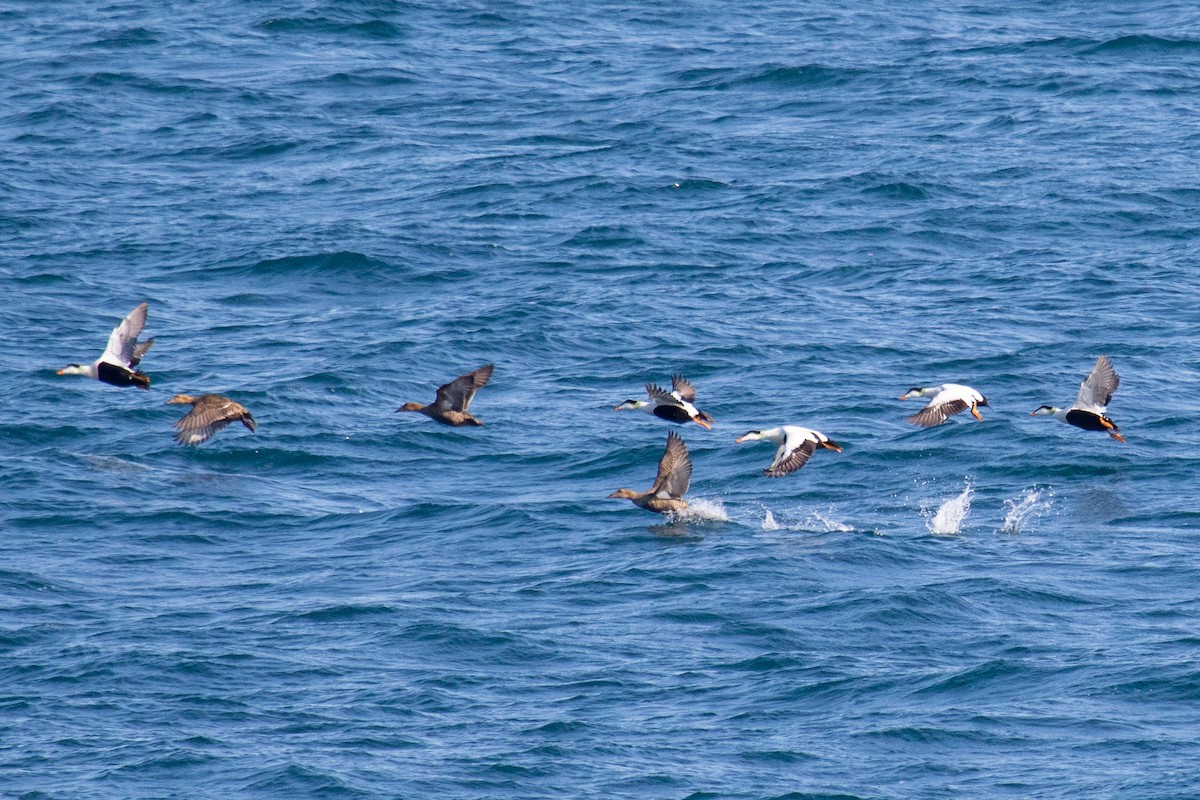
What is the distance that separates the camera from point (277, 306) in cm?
3027

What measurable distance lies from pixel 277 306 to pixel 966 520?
12.1m

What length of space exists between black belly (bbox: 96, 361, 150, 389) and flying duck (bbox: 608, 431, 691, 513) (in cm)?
540

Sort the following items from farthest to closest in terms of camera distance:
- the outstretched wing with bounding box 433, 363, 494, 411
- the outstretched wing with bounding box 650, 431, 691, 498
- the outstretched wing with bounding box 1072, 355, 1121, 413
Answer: the outstretched wing with bounding box 1072, 355, 1121, 413
the outstretched wing with bounding box 433, 363, 494, 411
the outstretched wing with bounding box 650, 431, 691, 498

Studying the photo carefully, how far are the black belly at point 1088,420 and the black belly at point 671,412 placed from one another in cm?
449

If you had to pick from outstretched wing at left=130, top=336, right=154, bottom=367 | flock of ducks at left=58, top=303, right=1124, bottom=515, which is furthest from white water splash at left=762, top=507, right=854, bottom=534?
outstretched wing at left=130, top=336, right=154, bottom=367

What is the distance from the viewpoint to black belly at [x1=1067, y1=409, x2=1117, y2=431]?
22.9 meters

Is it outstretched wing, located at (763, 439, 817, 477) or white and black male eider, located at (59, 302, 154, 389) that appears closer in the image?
outstretched wing, located at (763, 439, 817, 477)

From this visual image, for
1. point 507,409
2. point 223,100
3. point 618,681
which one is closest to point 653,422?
point 507,409

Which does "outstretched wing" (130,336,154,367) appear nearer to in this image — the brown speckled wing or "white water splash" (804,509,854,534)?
"white water splash" (804,509,854,534)

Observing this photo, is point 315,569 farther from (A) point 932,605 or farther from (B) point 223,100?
(B) point 223,100

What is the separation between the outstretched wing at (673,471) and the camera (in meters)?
21.8

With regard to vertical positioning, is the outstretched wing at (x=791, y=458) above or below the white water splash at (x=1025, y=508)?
above

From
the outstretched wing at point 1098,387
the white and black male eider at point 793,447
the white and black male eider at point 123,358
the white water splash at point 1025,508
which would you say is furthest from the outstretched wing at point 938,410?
the white and black male eider at point 123,358

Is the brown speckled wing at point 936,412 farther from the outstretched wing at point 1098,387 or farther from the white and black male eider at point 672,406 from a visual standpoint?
the white and black male eider at point 672,406
